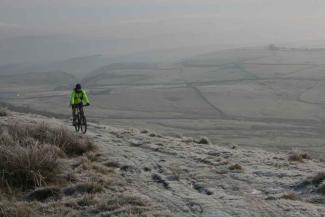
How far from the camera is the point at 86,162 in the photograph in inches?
606

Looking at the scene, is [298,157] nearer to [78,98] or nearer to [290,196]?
[290,196]

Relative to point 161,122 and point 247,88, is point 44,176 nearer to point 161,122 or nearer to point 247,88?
point 161,122

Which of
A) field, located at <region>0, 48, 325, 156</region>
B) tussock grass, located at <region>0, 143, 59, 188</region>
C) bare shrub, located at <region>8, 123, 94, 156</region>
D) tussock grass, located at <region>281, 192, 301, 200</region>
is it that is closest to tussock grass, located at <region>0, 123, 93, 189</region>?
tussock grass, located at <region>0, 143, 59, 188</region>

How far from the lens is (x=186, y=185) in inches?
548

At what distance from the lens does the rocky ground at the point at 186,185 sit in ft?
36.7

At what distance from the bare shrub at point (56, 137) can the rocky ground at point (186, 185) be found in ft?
1.86

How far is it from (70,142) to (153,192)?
5.57 m

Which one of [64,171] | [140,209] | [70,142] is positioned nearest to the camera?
[140,209]

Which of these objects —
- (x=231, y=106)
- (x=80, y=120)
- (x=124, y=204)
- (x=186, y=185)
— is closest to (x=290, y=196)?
(x=186, y=185)

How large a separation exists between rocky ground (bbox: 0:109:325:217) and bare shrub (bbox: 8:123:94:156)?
57 centimetres

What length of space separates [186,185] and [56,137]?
5641mm

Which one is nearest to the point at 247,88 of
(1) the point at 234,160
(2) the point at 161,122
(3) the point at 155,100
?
(3) the point at 155,100

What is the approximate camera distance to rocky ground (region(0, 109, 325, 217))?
36.7 feet

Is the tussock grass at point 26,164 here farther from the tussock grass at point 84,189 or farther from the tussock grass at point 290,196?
the tussock grass at point 290,196
